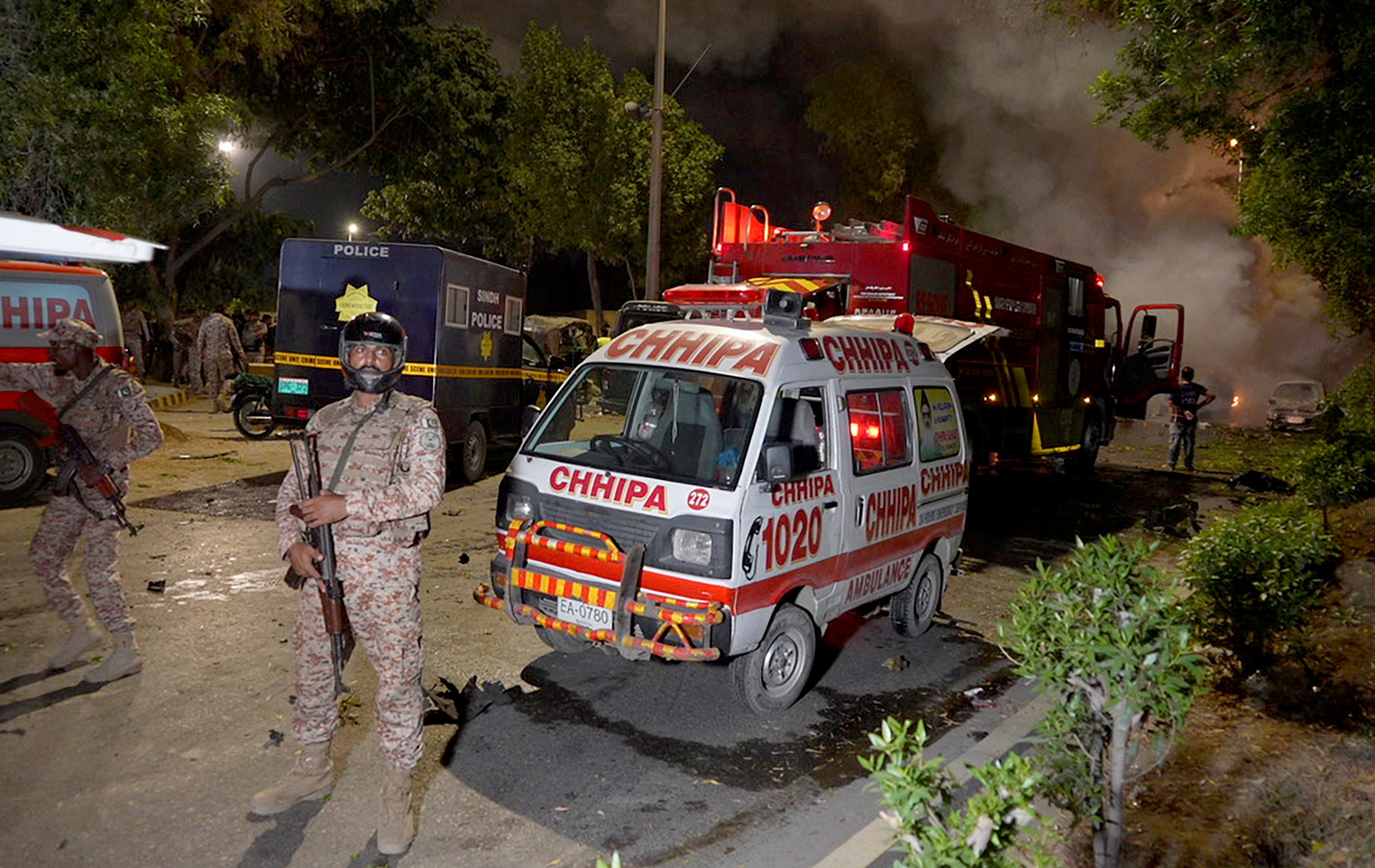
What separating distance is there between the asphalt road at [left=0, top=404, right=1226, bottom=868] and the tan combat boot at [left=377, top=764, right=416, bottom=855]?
7 cm

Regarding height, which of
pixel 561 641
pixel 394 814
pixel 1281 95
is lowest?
pixel 394 814

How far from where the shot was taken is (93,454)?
206 inches

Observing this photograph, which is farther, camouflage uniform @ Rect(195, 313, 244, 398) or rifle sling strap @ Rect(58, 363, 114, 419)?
camouflage uniform @ Rect(195, 313, 244, 398)

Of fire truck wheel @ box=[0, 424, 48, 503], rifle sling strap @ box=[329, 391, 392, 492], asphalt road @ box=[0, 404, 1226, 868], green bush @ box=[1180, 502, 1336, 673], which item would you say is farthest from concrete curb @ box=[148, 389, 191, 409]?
green bush @ box=[1180, 502, 1336, 673]

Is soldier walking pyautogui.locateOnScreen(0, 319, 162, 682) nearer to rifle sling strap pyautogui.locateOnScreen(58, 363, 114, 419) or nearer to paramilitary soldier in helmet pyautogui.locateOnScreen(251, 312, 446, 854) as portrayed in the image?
rifle sling strap pyautogui.locateOnScreen(58, 363, 114, 419)

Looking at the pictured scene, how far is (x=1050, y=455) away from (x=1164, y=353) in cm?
483

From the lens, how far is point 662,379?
6.41 m

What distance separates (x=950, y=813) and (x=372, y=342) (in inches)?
106

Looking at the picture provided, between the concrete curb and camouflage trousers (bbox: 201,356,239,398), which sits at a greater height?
camouflage trousers (bbox: 201,356,239,398)

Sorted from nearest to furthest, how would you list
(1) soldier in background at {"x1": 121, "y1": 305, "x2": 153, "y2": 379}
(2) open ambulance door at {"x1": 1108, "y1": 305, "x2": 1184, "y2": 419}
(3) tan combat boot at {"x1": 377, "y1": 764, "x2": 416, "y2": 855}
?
1. (3) tan combat boot at {"x1": 377, "y1": 764, "x2": 416, "y2": 855}
2. (2) open ambulance door at {"x1": 1108, "y1": 305, "x2": 1184, "y2": 419}
3. (1) soldier in background at {"x1": 121, "y1": 305, "x2": 153, "y2": 379}

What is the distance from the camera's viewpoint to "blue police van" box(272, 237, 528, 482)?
11.1 meters

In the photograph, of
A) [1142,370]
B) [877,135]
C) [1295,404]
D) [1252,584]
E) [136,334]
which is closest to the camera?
[1252,584]

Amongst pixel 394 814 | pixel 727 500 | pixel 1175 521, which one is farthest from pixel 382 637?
pixel 1175 521

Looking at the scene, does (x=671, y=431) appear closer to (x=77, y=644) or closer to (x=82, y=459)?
(x=82, y=459)
